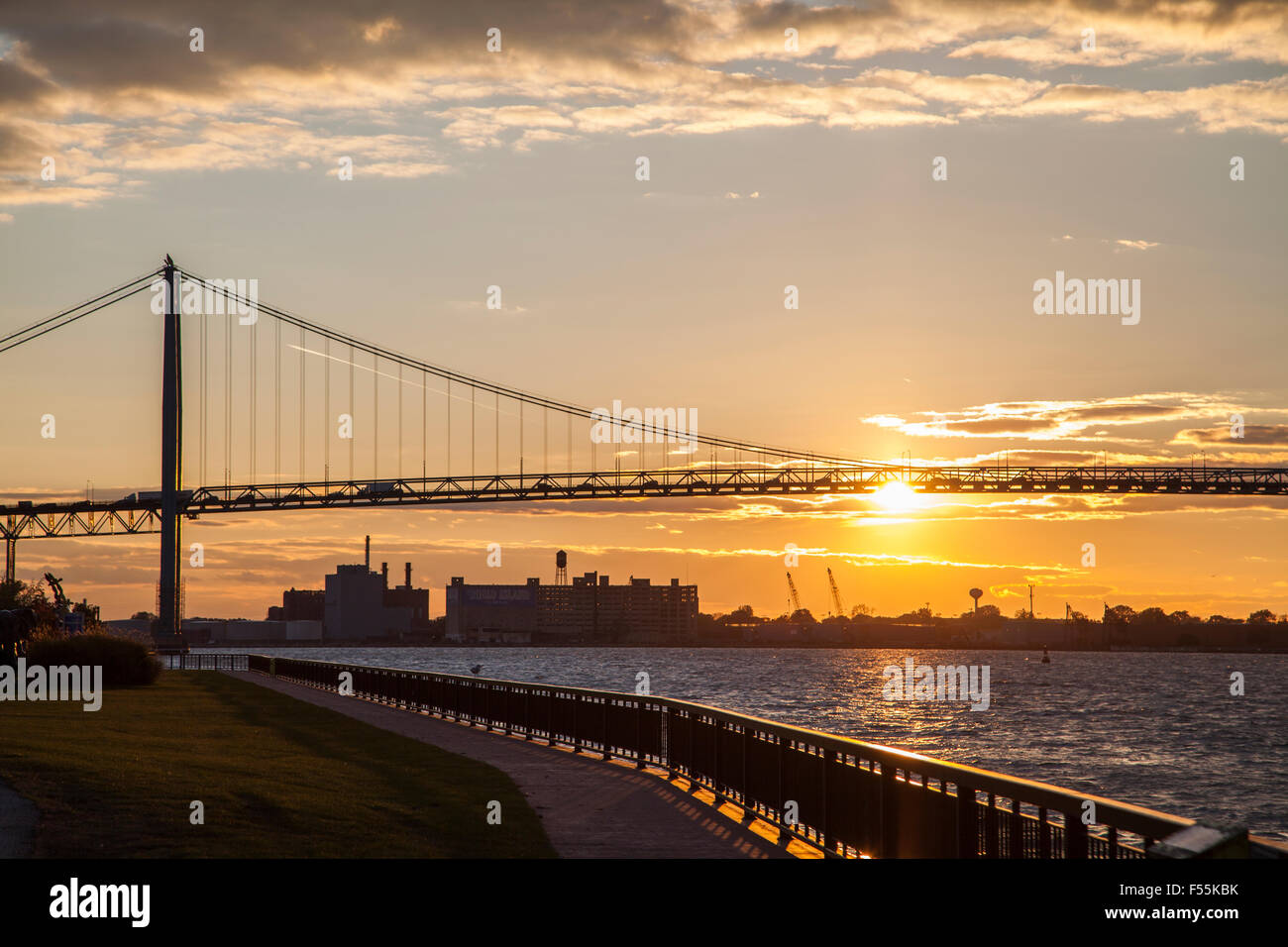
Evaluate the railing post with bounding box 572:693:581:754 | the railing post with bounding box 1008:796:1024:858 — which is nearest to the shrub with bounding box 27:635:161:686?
the railing post with bounding box 572:693:581:754

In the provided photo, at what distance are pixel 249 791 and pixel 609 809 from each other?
388 centimetres

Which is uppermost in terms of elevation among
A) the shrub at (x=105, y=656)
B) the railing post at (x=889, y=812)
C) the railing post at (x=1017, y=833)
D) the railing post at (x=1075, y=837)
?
the railing post at (x=1075, y=837)

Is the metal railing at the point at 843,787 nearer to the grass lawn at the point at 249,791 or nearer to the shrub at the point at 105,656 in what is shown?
the grass lawn at the point at 249,791

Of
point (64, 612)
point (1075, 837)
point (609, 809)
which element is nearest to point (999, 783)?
point (1075, 837)

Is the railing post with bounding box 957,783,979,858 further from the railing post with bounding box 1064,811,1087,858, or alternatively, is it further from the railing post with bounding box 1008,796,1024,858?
the railing post with bounding box 1064,811,1087,858

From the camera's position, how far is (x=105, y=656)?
1625 inches

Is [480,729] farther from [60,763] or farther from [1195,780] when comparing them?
[1195,780]

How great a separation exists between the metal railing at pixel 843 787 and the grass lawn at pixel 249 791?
230 cm

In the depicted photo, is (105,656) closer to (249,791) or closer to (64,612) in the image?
(64,612)

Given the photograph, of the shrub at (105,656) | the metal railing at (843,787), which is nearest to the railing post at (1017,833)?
the metal railing at (843,787)

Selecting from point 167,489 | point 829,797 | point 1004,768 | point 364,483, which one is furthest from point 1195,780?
point 364,483

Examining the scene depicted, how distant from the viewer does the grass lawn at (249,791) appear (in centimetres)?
1145

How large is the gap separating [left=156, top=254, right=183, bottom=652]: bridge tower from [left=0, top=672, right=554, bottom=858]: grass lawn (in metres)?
54.8
